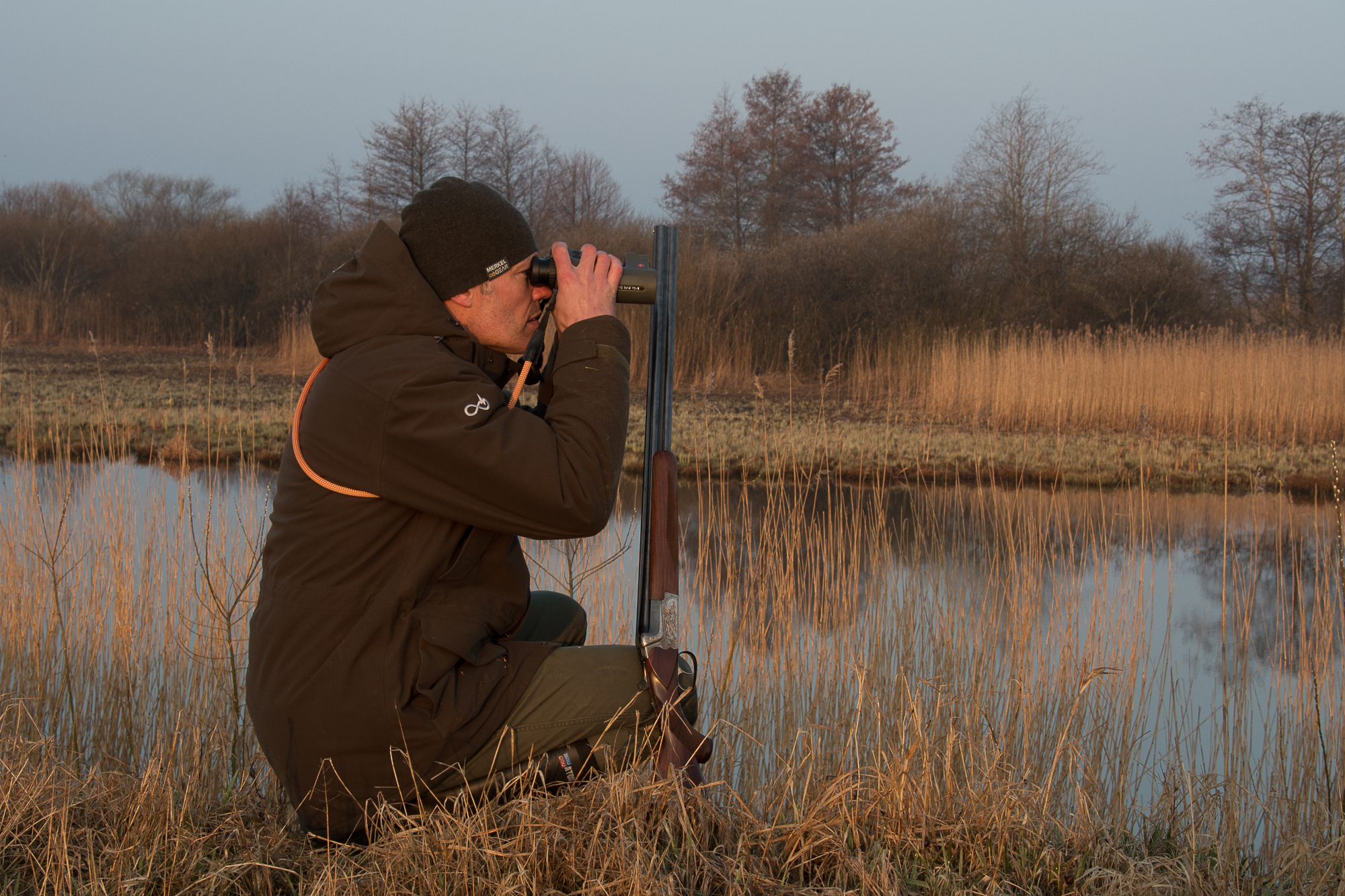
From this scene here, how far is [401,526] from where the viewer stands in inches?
63.8

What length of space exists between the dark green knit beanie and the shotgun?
332 millimetres

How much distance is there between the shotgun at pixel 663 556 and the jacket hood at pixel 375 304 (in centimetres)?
46

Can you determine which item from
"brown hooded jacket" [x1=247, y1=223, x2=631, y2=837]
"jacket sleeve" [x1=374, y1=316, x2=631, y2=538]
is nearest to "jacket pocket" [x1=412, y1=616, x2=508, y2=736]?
"brown hooded jacket" [x1=247, y1=223, x2=631, y2=837]

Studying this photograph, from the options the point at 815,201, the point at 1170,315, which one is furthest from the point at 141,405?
the point at 815,201

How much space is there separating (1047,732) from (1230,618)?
203 centimetres

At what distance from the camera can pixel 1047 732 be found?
299cm

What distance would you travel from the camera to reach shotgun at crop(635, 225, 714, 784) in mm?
1792

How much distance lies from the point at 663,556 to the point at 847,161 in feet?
85.1

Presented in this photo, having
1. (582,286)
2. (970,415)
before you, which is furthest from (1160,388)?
(582,286)

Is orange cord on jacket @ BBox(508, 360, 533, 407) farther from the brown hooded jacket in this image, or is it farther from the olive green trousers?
the olive green trousers

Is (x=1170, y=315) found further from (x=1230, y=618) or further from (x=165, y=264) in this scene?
(x=165, y=264)

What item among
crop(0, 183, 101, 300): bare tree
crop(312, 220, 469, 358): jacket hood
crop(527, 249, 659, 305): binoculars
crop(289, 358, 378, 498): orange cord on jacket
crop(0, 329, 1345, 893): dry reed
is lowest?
crop(0, 329, 1345, 893): dry reed

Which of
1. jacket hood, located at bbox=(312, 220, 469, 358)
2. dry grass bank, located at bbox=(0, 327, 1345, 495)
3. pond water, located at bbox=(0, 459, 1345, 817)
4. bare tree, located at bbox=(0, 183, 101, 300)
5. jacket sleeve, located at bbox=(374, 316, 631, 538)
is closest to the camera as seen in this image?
jacket sleeve, located at bbox=(374, 316, 631, 538)

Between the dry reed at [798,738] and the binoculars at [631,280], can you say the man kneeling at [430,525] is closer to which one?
the binoculars at [631,280]
